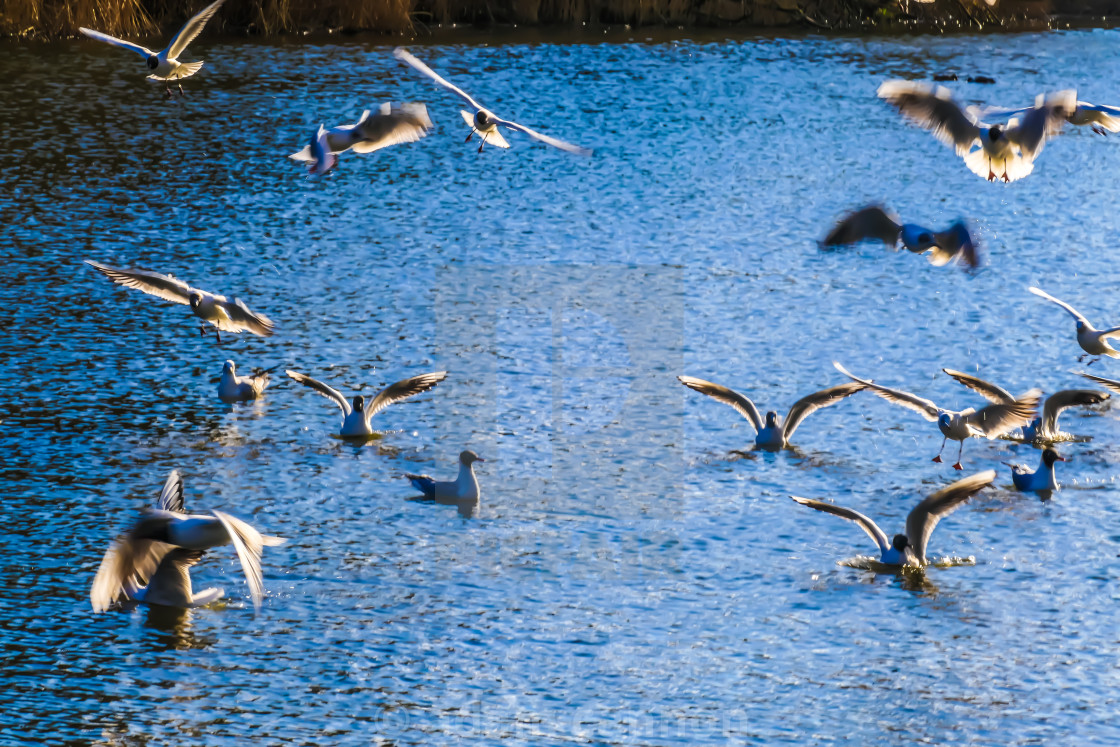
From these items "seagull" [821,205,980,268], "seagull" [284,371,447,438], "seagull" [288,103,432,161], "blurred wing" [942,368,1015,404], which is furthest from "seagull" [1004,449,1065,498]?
"seagull" [288,103,432,161]

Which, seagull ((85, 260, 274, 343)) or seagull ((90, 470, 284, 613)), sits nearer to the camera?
seagull ((90, 470, 284, 613))

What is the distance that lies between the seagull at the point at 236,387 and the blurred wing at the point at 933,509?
293 inches

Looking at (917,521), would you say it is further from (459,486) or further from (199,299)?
(199,299)

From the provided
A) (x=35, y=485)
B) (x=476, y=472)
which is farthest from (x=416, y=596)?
(x=35, y=485)

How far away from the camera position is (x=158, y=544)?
1188 centimetres

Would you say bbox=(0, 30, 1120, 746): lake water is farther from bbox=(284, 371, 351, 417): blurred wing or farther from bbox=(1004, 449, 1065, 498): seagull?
bbox=(284, 371, 351, 417): blurred wing

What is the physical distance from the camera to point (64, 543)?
1345cm

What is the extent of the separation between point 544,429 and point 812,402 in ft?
9.19

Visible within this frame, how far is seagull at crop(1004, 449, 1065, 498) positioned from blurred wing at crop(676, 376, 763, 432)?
257 cm

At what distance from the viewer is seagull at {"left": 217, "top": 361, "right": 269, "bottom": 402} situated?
17.1 m

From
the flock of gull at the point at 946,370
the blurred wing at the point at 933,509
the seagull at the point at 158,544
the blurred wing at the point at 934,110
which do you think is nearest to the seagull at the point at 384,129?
the flock of gull at the point at 946,370

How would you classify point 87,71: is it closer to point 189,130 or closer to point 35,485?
point 189,130

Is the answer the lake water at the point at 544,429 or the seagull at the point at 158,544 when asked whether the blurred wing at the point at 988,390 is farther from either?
the seagull at the point at 158,544

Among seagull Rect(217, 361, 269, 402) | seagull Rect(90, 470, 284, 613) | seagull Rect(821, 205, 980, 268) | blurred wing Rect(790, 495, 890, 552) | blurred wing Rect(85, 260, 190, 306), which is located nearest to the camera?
seagull Rect(90, 470, 284, 613)
